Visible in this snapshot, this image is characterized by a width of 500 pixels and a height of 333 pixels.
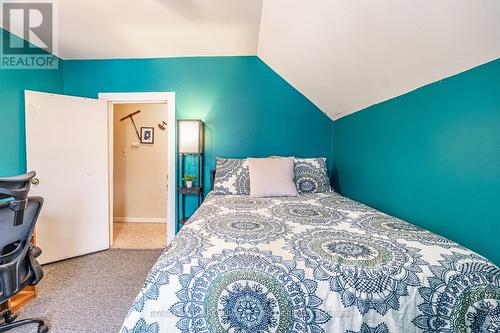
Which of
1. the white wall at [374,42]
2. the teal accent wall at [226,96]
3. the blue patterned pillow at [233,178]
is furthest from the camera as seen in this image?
the teal accent wall at [226,96]

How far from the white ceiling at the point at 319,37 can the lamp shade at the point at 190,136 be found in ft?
2.83

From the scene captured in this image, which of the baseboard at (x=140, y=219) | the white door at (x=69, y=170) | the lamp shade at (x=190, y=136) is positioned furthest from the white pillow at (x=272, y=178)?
the baseboard at (x=140, y=219)

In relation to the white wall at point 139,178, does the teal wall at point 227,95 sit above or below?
above

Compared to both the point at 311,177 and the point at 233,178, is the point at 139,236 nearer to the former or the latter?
the point at 233,178

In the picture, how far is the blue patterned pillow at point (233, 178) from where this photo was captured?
7.59ft

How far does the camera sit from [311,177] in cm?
239

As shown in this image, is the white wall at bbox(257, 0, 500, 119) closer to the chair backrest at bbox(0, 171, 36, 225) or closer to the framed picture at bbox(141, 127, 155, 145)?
the chair backrest at bbox(0, 171, 36, 225)

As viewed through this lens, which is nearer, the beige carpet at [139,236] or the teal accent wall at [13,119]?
the teal accent wall at [13,119]

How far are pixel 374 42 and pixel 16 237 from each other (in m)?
2.44

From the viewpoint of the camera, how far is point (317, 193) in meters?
2.34

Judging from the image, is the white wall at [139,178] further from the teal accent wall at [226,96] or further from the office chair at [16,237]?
the office chair at [16,237]

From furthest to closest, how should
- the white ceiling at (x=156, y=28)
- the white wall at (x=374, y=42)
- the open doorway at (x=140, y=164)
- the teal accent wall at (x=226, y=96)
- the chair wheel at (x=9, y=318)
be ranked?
1. the open doorway at (x=140, y=164)
2. the teal accent wall at (x=226, y=96)
3. the white ceiling at (x=156, y=28)
4. the chair wheel at (x=9, y=318)
5. the white wall at (x=374, y=42)

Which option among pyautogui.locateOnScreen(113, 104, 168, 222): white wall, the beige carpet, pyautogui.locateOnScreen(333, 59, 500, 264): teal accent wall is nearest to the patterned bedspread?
pyautogui.locateOnScreen(333, 59, 500, 264): teal accent wall

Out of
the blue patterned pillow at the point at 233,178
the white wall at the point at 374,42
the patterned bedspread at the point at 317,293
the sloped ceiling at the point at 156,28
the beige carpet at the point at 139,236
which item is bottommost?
the beige carpet at the point at 139,236
